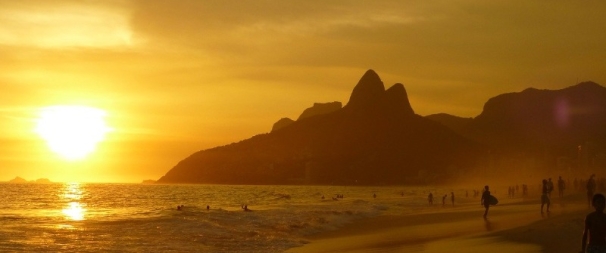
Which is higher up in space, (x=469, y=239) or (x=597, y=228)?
(x=597, y=228)

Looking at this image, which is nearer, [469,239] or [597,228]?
[597,228]

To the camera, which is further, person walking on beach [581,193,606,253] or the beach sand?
the beach sand

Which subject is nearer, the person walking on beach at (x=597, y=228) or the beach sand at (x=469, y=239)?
the person walking on beach at (x=597, y=228)

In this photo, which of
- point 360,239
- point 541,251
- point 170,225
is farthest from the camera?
point 170,225

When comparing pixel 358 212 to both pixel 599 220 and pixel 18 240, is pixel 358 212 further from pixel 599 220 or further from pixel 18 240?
pixel 599 220

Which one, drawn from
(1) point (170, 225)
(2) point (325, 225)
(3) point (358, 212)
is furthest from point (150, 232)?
(3) point (358, 212)

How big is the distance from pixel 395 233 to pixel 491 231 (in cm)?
643

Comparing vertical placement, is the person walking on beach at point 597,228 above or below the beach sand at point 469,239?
above

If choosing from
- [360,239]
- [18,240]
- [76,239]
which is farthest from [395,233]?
[18,240]

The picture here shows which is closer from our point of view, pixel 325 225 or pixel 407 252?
pixel 407 252

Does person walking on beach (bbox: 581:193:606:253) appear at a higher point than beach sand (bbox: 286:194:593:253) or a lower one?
higher

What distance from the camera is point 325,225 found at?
44.7 metres

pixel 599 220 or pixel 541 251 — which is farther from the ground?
pixel 599 220

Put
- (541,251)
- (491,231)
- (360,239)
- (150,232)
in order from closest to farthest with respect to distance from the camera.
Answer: (541,251) < (491,231) < (360,239) < (150,232)
